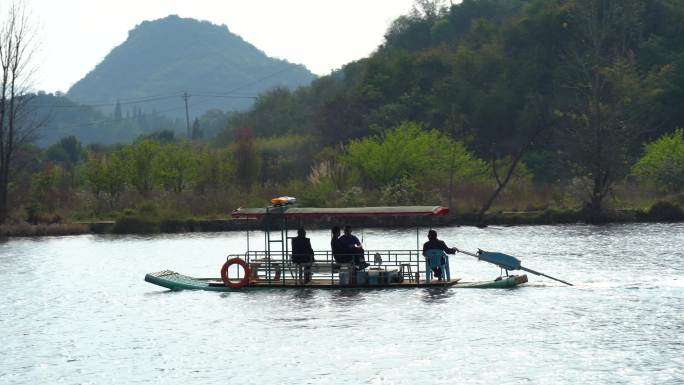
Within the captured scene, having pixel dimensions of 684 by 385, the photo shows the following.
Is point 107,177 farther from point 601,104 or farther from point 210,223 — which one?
point 601,104

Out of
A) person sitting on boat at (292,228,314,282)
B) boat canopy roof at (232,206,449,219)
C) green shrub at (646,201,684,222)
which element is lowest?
person sitting on boat at (292,228,314,282)

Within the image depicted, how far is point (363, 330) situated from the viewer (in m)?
30.1

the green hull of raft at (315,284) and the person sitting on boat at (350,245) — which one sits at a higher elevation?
the person sitting on boat at (350,245)

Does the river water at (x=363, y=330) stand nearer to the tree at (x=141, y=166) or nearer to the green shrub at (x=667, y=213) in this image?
the green shrub at (x=667, y=213)

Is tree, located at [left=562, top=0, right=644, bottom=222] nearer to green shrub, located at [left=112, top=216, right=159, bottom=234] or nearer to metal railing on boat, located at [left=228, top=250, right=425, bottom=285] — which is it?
green shrub, located at [left=112, top=216, right=159, bottom=234]

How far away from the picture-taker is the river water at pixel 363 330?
25.5m

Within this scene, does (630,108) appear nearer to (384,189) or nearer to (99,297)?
(384,189)

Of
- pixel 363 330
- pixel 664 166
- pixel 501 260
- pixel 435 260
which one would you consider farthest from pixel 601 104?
pixel 363 330

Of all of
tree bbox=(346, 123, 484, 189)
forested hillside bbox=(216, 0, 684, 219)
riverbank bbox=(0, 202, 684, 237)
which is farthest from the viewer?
forested hillside bbox=(216, 0, 684, 219)

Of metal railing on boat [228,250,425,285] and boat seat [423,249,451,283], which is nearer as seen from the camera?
boat seat [423,249,451,283]

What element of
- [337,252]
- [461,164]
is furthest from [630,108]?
[337,252]

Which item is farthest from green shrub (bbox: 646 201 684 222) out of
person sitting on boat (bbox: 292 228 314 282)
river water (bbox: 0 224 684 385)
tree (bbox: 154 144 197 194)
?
tree (bbox: 154 144 197 194)

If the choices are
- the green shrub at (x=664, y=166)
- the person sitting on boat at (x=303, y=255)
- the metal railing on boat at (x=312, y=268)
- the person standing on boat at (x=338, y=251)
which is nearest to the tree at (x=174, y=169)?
the green shrub at (x=664, y=166)

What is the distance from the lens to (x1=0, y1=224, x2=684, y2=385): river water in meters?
25.5
